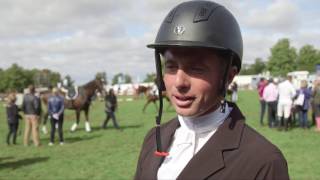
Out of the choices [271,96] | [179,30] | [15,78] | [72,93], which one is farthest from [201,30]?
[15,78]

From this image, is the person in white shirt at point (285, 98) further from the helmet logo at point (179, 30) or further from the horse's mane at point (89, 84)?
the helmet logo at point (179, 30)

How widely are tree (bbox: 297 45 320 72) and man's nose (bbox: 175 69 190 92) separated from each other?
87.3 m

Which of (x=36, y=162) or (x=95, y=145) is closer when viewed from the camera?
(x=36, y=162)

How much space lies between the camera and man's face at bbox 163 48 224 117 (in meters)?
1.87

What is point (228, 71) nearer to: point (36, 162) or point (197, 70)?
point (197, 70)

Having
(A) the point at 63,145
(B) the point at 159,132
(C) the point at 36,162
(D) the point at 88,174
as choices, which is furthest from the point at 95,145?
(B) the point at 159,132

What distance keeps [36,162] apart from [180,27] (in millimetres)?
9487

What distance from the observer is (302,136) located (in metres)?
13.2

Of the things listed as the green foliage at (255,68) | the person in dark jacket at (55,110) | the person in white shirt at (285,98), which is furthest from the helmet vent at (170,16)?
the green foliage at (255,68)

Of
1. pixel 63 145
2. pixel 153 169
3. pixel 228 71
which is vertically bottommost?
pixel 63 145

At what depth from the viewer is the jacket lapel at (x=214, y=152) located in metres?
1.76

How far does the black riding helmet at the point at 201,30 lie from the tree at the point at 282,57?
85.8 metres

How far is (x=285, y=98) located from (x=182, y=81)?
513 inches

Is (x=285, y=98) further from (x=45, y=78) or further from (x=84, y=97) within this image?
(x=45, y=78)
